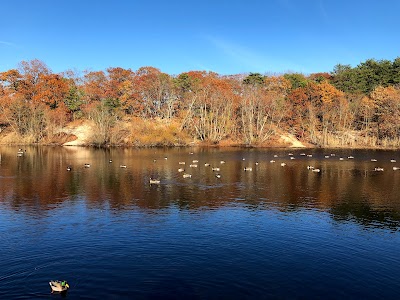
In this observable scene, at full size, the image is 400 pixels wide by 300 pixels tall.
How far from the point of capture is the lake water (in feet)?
64.5

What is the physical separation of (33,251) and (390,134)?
11392cm

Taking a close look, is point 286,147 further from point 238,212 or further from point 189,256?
point 189,256

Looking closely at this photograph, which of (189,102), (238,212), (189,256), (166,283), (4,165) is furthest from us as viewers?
(189,102)

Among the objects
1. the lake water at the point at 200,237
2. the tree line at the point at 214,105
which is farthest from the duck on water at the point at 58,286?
the tree line at the point at 214,105

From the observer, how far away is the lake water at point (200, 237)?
64.5 ft

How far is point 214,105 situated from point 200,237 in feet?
323

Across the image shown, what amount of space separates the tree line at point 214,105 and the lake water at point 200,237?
A: 6777 cm

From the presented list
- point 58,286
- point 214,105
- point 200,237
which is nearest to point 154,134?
point 214,105

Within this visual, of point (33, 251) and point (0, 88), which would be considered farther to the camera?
point (0, 88)

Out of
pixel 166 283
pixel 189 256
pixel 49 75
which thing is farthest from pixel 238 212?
pixel 49 75

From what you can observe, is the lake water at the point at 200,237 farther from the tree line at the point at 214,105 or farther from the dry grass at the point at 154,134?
the tree line at the point at 214,105

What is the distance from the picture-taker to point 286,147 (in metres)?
115

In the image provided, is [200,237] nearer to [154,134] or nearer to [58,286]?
[58,286]

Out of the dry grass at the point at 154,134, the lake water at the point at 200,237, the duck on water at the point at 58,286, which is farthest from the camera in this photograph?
the dry grass at the point at 154,134
